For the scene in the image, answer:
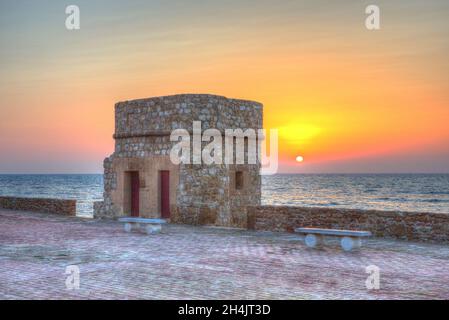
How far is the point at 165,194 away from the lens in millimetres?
16734

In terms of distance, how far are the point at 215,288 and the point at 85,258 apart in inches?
133

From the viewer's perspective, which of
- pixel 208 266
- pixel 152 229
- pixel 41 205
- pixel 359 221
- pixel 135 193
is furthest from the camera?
pixel 41 205

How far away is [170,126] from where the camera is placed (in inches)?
629

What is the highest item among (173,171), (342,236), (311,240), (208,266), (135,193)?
(173,171)

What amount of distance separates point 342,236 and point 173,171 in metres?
6.43

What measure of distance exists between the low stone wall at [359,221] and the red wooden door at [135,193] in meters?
4.85

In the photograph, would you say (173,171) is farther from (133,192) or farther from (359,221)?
(359,221)

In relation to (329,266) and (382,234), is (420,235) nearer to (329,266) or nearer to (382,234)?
(382,234)

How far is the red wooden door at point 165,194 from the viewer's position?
1662cm

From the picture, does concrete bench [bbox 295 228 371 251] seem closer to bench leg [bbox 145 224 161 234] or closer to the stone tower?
bench leg [bbox 145 224 161 234]

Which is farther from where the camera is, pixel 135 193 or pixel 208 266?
pixel 135 193

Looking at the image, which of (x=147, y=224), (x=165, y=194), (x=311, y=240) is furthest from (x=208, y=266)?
(x=165, y=194)

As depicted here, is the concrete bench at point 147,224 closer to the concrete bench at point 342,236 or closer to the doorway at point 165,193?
the doorway at point 165,193
